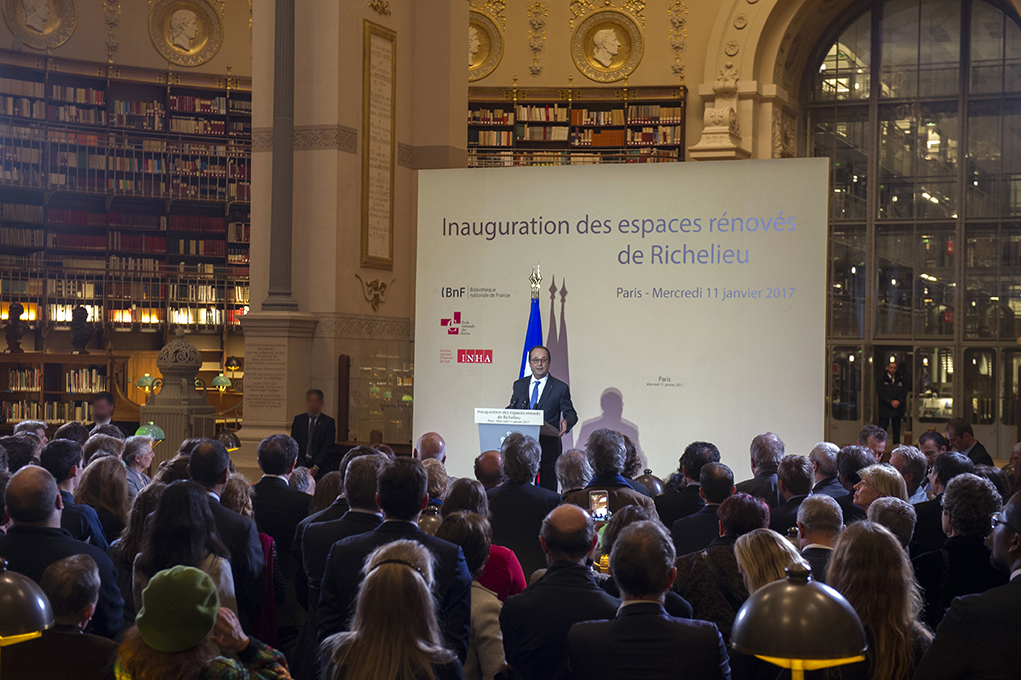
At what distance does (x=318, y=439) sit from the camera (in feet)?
26.1

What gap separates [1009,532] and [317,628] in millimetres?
1997

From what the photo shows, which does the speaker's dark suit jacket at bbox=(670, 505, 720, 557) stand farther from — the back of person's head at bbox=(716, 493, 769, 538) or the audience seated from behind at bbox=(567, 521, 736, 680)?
the audience seated from behind at bbox=(567, 521, 736, 680)

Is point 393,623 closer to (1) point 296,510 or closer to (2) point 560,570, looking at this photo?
(2) point 560,570

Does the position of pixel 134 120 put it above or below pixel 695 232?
above

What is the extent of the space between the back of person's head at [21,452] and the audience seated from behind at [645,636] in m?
3.38

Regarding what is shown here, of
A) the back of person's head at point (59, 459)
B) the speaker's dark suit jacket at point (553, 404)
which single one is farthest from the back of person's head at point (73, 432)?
the speaker's dark suit jacket at point (553, 404)

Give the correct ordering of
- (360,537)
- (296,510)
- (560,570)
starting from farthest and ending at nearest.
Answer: (296,510)
(360,537)
(560,570)

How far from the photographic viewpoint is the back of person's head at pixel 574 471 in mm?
4527

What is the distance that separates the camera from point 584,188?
7574 millimetres

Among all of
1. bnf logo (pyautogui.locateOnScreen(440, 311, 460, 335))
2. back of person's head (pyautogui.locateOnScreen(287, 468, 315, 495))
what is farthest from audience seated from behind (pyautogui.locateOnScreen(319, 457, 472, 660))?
bnf logo (pyautogui.locateOnScreen(440, 311, 460, 335))

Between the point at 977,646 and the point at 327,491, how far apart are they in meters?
2.55

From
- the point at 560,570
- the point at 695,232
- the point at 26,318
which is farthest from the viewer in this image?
the point at 26,318

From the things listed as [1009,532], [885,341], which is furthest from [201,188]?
[1009,532]

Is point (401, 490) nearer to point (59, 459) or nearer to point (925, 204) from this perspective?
point (59, 459)
